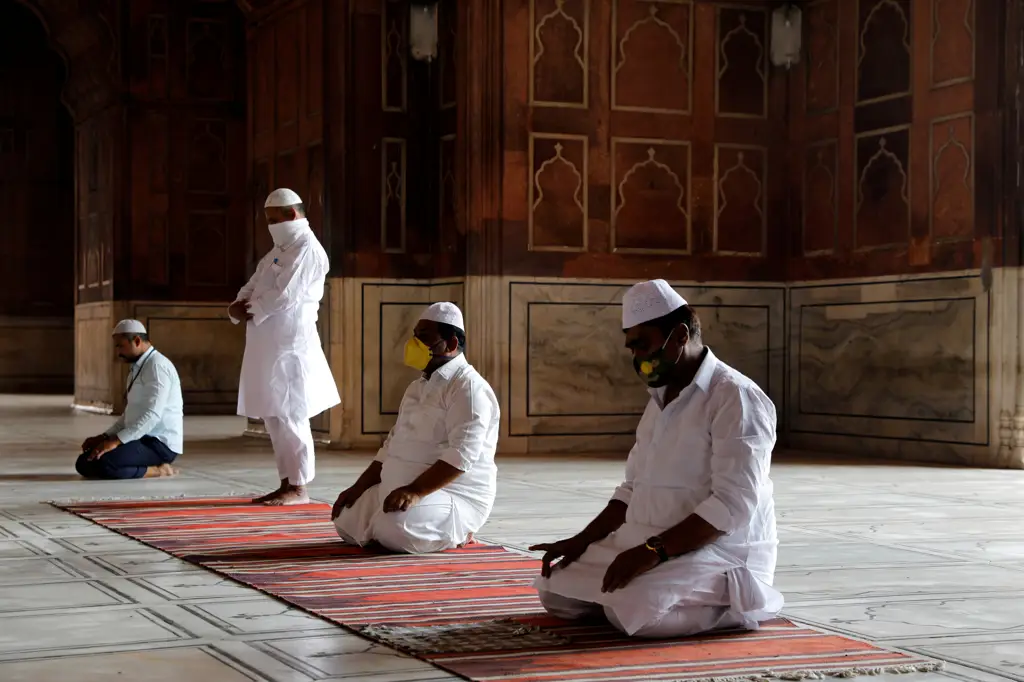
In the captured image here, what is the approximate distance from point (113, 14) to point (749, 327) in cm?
765

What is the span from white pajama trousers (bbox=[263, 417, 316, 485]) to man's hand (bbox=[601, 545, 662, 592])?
3.42 m

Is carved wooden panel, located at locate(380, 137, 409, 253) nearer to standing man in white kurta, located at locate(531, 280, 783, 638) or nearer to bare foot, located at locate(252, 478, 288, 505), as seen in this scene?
bare foot, located at locate(252, 478, 288, 505)

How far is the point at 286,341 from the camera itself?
7078mm

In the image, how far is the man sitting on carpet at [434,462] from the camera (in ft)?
17.6

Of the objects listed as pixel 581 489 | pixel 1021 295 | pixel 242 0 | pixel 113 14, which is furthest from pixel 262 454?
pixel 113 14

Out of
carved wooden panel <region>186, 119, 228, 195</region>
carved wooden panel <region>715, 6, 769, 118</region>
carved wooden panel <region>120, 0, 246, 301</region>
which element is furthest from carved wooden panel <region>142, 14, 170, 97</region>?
carved wooden panel <region>715, 6, 769, 118</region>

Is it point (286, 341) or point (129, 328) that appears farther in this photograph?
point (129, 328)

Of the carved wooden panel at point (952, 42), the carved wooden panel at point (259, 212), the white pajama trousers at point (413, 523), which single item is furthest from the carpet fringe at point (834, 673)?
the carved wooden panel at point (259, 212)

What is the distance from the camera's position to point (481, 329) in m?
10.4

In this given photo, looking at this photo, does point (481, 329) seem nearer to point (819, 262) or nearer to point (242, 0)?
point (819, 262)

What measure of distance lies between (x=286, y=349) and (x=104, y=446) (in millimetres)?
1711

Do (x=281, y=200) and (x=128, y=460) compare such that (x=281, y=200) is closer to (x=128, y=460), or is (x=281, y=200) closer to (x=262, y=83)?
(x=128, y=460)

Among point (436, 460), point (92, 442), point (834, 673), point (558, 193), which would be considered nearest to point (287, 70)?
point (558, 193)

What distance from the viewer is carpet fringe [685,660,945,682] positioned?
3.42 metres
